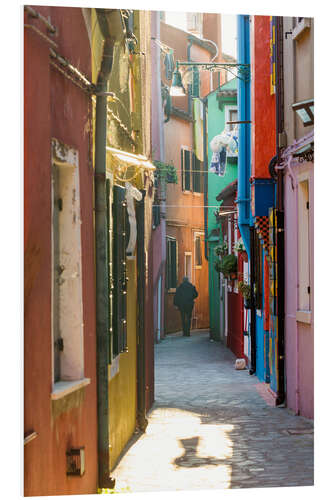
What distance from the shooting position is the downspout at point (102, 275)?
206 inches

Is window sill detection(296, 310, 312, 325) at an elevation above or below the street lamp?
below

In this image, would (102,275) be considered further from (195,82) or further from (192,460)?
(195,82)

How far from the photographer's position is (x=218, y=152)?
7879 mm

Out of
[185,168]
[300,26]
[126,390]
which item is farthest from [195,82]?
[126,390]

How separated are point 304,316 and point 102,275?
2.32 metres

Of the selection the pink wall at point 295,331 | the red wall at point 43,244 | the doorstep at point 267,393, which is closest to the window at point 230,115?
the pink wall at point 295,331

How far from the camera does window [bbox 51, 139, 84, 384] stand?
4.54m

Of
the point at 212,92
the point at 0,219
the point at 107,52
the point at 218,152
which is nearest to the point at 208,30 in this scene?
the point at 107,52

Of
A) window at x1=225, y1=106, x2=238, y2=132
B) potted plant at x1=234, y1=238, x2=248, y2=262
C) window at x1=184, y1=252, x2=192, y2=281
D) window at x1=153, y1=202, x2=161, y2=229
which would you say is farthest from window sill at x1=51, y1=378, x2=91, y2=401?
potted plant at x1=234, y1=238, x2=248, y2=262

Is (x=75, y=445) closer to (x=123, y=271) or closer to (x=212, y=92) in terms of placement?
(x=123, y=271)

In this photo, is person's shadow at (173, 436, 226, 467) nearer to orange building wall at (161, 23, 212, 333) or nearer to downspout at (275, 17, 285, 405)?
orange building wall at (161, 23, 212, 333)

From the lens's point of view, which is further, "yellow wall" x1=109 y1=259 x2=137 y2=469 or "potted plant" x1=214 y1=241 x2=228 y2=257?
"potted plant" x1=214 y1=241 x2=228 y2=257

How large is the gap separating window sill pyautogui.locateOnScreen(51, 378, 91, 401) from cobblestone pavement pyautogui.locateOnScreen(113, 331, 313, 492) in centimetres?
82

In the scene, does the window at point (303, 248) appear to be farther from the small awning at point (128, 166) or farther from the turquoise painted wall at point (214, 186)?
the small awning at point (128, 166)
